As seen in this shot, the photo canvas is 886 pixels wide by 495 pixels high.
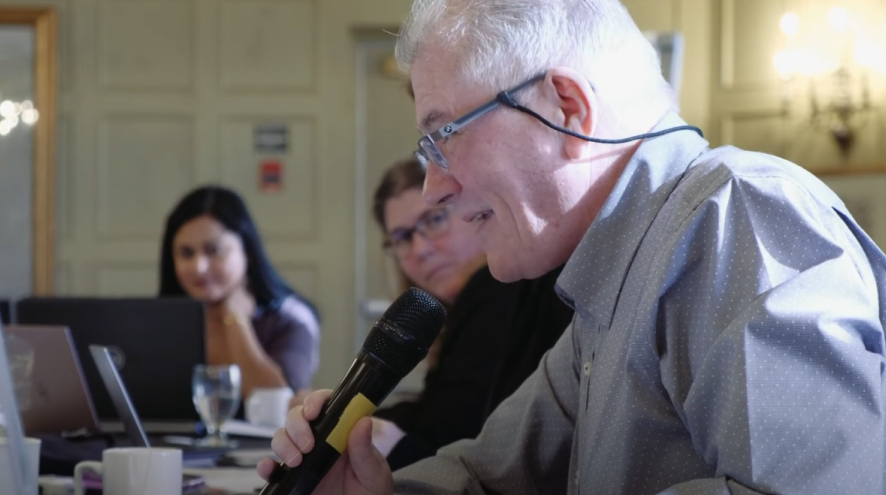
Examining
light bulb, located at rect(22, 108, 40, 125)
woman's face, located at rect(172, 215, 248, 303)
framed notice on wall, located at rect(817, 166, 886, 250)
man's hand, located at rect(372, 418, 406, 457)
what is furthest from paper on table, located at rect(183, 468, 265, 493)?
light bulb, located at rect(22, 108, 40, 125)

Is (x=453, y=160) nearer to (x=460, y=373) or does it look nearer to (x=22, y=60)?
(x=460, y=373)

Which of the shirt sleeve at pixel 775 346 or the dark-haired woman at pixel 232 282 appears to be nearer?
the shirt sleeve at pixel 775 346

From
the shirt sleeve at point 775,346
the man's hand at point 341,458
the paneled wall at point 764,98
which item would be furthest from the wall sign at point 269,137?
the shirt sleeve at point 775,346

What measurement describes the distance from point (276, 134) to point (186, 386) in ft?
9.34

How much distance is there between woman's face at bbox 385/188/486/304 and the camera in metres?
2.46

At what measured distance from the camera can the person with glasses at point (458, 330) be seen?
71.7 inches

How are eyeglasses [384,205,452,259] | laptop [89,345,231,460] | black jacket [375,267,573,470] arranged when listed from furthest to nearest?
eyeglasses [384,205,452,259] < black jacket [375,267,573,470] < laptop [89,345,231,460]

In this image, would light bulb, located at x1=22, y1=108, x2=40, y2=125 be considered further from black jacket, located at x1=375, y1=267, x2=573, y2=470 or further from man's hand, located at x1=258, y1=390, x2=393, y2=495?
man's hand, located at x1=258, y1=390, x2=393, y2=495

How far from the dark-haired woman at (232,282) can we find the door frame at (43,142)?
5.59ft

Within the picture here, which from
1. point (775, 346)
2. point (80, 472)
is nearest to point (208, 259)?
point (80, 472)

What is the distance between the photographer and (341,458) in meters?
1.28

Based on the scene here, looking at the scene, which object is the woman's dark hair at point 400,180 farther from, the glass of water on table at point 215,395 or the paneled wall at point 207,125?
the paneled wall at point 207,125

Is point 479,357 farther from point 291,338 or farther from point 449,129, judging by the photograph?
point 291,338

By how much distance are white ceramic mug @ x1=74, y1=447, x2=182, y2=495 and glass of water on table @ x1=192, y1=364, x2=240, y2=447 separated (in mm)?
859
